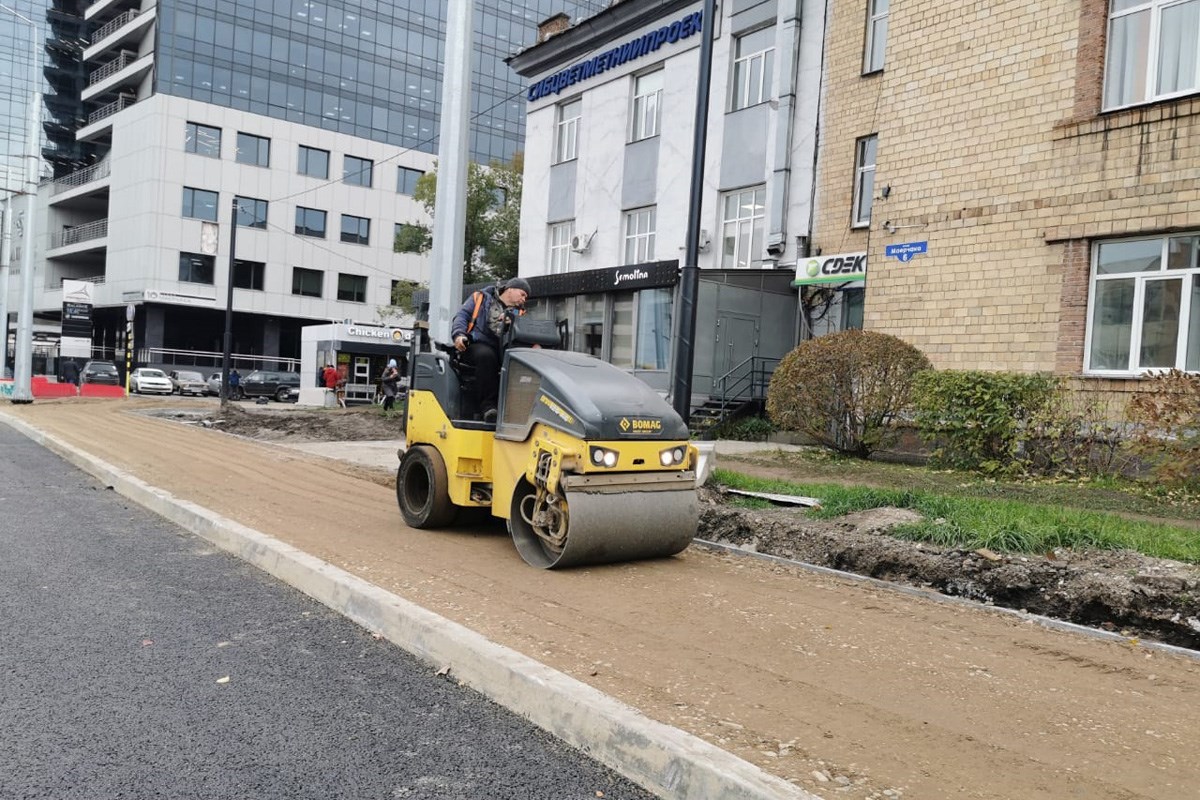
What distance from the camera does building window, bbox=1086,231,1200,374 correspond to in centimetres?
1187

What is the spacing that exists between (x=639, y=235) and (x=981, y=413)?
45.5 ft

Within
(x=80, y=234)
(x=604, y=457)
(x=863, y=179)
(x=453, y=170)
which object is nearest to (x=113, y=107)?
(x=80, y=234)

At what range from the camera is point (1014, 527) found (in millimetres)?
6465

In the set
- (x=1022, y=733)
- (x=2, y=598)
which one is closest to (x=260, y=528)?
(x=2, y=598)

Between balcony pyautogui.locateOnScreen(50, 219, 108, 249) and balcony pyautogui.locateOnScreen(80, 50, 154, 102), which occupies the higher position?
balcony pyautogui.locateOnScreen(80, 50, 154, 102)

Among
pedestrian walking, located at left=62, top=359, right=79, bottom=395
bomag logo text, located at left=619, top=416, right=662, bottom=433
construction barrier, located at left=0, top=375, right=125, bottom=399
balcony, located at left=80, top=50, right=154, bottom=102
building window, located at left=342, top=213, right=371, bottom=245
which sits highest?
balcony, located at left=80, top=50, right=154, bottom=102

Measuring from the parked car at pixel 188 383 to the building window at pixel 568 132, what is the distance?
26.5m

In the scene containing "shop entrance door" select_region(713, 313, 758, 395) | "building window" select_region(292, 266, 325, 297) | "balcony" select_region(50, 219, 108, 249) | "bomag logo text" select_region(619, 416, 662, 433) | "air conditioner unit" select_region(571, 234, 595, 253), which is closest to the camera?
"bomag logo text" select_region(619, 416, 662, 433)

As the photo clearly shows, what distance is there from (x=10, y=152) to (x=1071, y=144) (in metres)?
78.5

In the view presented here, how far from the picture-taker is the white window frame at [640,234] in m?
23.6

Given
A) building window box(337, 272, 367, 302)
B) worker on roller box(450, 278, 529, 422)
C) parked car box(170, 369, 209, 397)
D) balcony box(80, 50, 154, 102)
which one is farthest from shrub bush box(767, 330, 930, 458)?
balcony box(80, 50, 154, 102)

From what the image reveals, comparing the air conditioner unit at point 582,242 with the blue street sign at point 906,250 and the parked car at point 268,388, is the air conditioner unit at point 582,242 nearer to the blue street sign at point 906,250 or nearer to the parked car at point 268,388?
the blue street sign at point 906,250

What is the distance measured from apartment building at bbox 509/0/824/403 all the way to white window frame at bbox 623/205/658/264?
4 cm

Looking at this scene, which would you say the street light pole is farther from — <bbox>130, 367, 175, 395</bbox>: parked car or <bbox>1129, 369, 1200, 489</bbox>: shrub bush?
<bbox>1129, 369, 1200, 489</bbox>: shrub bush
